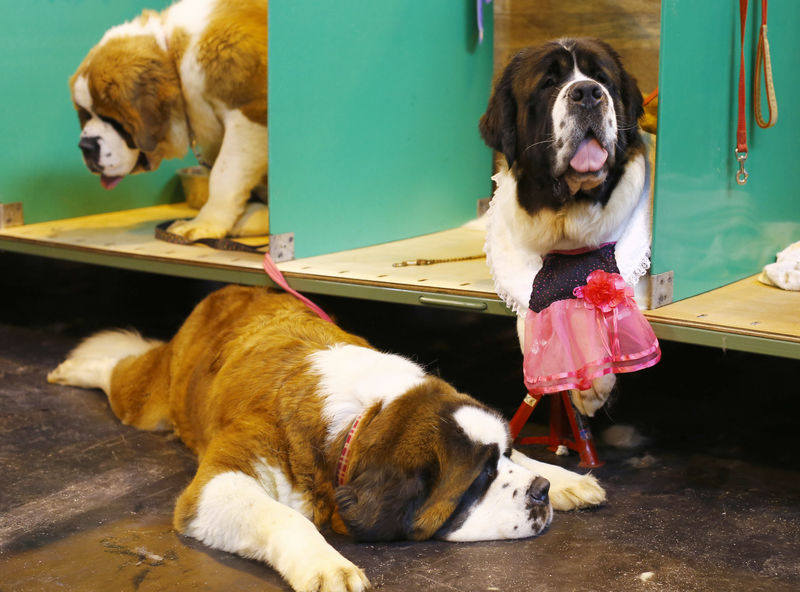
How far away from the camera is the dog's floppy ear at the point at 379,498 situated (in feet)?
7.32

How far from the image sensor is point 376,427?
7.61 feet

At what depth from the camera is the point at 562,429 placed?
3125 mm

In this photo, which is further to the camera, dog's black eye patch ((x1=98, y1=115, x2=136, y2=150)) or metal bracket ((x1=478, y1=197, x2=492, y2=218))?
metal bracket ((x1=478, y1=197, x2=492, y2=218))

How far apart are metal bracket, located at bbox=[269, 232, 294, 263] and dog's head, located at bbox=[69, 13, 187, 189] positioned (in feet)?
2.93

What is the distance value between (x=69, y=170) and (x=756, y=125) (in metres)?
3.25

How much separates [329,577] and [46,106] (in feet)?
11.1

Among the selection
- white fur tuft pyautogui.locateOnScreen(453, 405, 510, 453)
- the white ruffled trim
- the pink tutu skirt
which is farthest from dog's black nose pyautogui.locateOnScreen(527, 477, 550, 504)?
the white ruffled trim

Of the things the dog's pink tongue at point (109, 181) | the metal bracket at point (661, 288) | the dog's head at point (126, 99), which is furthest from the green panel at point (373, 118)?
the metal bracket at point (661, 288)

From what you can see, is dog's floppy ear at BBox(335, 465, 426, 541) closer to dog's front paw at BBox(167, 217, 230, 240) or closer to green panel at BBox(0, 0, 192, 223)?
dog's front paw at BBox(167, 217, 230, 240)

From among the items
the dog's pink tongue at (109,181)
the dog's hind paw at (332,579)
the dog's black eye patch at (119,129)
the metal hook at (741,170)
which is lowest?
the dog's hind paw at (332,579)

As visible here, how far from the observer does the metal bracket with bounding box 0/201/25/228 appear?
4547 millimetres

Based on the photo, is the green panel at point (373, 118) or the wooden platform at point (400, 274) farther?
the green panel at point (373, 118)

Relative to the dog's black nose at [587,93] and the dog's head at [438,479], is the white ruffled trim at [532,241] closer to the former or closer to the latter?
the dog's black nose at [587,93]

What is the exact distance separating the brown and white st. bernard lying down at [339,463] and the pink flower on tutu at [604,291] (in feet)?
1.58
